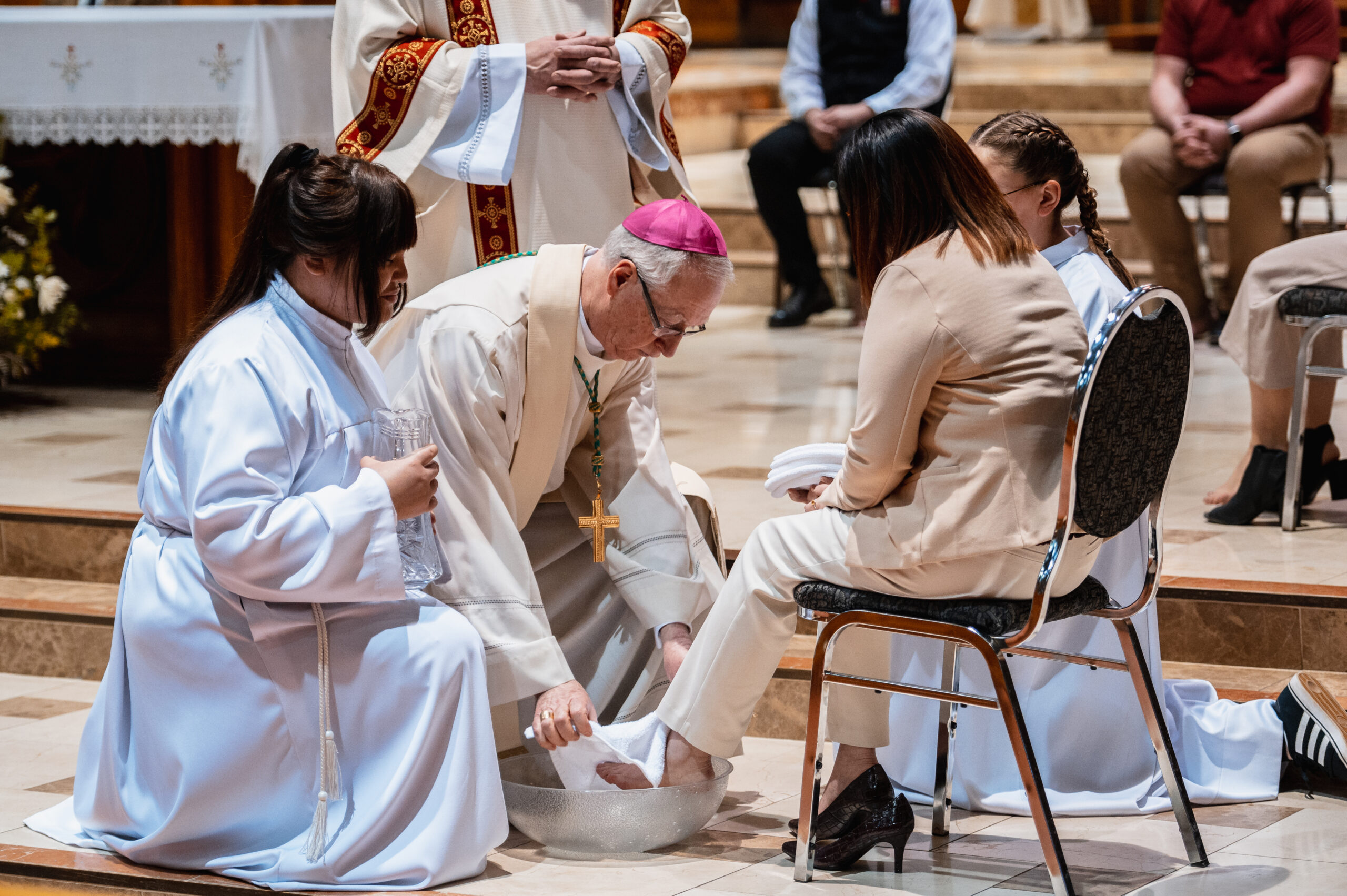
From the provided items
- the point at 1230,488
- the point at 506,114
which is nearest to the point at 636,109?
the point at 506,114

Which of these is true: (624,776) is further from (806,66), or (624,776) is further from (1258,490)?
(806,66)

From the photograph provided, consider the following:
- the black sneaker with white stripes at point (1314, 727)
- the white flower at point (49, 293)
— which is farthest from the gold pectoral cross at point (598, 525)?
the white flower at point (49, 293)

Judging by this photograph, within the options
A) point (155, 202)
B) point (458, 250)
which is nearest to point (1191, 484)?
point (458, 250)

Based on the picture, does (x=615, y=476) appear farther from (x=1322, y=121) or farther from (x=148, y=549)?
(x=1322, y=121)

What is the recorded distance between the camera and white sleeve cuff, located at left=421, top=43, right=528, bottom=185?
4.05 m

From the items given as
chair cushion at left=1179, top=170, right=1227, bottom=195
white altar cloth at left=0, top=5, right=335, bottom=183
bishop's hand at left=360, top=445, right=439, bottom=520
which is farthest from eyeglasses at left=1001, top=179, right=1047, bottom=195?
chair cushion at left=1179, top=170, right=1227, bottom=195

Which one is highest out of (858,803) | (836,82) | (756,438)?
(836,82)

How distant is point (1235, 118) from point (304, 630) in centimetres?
522

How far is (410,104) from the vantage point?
13.4 feet

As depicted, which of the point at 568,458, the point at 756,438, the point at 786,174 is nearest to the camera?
the point at 568,458

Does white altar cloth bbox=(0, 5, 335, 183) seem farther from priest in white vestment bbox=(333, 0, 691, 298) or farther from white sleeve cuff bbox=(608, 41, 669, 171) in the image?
white sleeve cuff bbox=(608, 41, 669, 171)

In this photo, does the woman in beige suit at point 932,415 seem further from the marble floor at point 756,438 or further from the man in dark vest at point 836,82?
the man in dark vest at point 836,82

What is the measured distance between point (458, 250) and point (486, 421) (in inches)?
42.8

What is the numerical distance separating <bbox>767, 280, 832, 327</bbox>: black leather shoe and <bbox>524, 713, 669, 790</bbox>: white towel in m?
5.46
